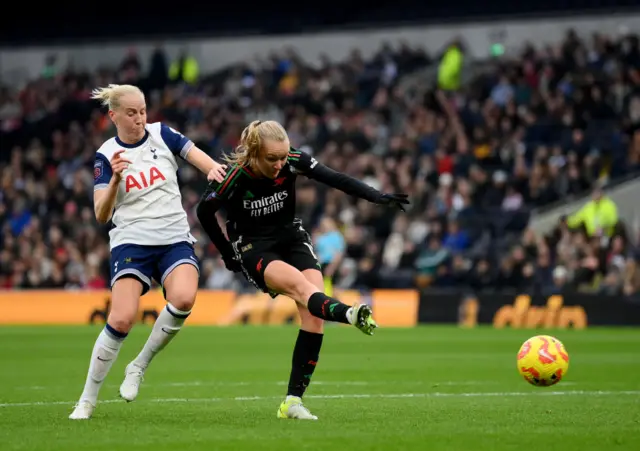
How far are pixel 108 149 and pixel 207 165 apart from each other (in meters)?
0.76

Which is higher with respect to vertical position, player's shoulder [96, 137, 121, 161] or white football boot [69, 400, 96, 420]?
player's shoulder [96, 137, 121, 161]

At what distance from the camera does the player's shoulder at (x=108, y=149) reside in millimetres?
9203

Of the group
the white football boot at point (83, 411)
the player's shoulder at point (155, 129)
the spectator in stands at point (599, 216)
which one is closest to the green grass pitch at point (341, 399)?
the white football boot at point (83, 411)

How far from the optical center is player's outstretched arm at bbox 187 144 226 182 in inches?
357

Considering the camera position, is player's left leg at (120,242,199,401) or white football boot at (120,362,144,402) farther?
white football boot at (120,362,144,402)

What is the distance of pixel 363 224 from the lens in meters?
28.6

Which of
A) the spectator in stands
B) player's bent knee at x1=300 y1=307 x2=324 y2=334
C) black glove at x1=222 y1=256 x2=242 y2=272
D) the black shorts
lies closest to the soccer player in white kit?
black glove at x1=222 y1=256 x2=242 y2=272

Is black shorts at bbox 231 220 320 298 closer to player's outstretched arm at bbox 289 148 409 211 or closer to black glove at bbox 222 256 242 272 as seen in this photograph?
black glove at bbox 222 256 242 272

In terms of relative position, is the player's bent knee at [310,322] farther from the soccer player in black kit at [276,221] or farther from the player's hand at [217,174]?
the player's hand at [217,174]

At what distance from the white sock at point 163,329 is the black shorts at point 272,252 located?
2.04 feet

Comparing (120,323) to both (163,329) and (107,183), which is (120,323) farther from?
(107,183)

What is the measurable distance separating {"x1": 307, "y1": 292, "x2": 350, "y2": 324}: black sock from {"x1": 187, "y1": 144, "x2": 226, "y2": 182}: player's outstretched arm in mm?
1165

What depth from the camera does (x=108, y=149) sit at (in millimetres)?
9281

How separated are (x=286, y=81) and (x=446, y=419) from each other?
26.6 meters
